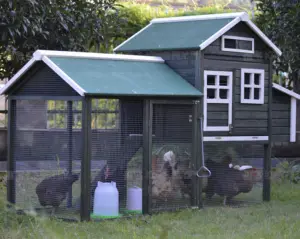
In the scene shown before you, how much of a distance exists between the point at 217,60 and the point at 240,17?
800 mm

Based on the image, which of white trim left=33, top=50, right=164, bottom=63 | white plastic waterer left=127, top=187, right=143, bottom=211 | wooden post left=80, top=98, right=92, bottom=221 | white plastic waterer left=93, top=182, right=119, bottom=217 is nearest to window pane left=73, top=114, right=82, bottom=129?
wooden post left=80, top=98, right=92, bottom=221

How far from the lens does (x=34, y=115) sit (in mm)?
9477

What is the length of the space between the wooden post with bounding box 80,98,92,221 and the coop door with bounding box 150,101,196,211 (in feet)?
3.46

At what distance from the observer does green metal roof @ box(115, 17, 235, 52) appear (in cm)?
1042

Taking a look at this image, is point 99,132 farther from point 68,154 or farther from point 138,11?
point 138,11

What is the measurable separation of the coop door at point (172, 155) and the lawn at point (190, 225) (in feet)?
1.02

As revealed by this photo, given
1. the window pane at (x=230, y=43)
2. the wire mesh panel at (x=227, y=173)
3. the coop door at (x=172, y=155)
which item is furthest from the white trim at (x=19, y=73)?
the window pane at (x=230, y=43)

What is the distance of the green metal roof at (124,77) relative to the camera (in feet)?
29.6

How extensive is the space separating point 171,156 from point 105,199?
126cm

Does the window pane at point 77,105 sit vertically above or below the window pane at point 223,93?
below

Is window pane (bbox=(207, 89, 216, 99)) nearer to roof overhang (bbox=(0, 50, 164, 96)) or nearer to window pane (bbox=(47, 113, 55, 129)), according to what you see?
roof overhang (bbox=(0, 50, 164, 96))

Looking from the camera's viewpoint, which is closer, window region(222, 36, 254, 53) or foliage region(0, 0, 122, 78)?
window region(222, 36, 254, 53)

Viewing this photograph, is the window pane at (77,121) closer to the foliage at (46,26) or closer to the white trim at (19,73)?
the white trim at (19,73)

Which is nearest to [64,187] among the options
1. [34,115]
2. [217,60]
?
[34,115]
